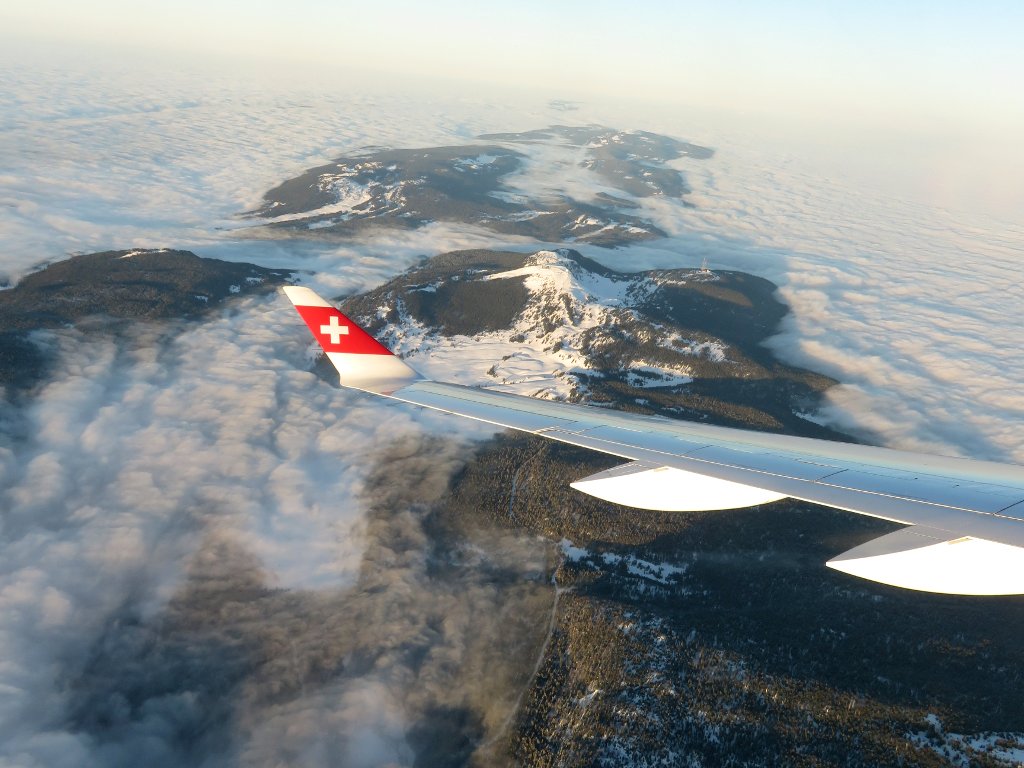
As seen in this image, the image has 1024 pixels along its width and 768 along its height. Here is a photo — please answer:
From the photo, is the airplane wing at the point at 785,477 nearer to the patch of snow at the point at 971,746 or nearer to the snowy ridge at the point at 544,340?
the patch of snow at the point at 971,746

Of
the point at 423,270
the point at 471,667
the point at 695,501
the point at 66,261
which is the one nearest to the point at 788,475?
the point at 695,501

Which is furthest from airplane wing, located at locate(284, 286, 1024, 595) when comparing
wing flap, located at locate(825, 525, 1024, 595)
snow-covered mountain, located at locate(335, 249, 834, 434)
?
snow-covered mountain, located at locate(335, 249, 834, 434)

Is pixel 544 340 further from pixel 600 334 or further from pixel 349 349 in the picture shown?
pixel 349 349

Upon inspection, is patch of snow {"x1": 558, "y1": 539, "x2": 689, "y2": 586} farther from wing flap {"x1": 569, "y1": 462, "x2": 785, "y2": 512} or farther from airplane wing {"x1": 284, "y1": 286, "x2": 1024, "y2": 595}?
wing flap {"x1": 569, "y1": 462, "x2": 785, "y2": 512}

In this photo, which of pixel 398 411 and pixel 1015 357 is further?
pixel 1015 357

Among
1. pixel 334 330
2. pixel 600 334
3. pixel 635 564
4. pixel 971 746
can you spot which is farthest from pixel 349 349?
pixel 600 334

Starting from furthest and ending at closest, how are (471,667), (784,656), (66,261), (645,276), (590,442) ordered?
(645,276) < (66,261) < (471,667) < (784,656) < (590,442)

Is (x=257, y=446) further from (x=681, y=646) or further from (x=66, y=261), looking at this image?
(x=66, y=261)
